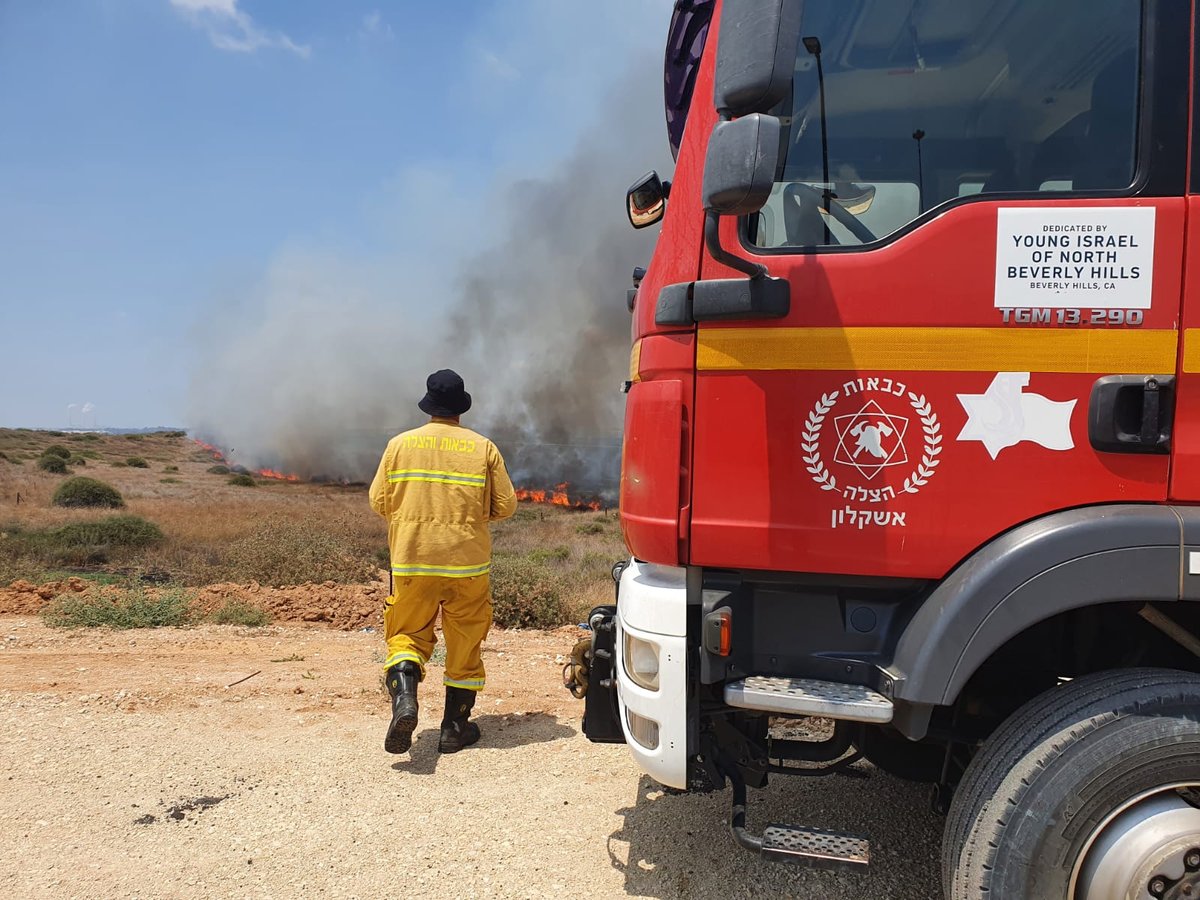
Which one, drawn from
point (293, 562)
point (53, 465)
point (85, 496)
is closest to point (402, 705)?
point (293, 562)

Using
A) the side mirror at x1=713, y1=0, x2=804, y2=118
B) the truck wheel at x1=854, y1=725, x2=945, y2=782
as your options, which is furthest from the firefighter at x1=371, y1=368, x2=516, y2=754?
the side mirror at x1=713, y1=0, x2=804, y2=118

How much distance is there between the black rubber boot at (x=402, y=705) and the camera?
383 cm

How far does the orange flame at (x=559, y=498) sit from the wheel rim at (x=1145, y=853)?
28.7 m

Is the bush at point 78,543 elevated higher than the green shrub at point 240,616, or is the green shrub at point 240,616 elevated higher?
the green shrub at point 240,616

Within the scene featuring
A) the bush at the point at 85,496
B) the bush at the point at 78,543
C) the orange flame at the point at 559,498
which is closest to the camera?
the bush at the point at 78,543

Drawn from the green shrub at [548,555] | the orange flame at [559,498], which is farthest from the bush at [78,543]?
the orange flame at [559,498]

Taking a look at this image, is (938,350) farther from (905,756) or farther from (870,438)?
(905,756)

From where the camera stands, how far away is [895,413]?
2176 millimetres

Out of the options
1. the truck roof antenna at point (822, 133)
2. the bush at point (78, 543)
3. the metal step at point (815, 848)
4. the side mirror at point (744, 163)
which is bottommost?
the bush at point (78, 543)

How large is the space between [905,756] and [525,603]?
5.16 meters

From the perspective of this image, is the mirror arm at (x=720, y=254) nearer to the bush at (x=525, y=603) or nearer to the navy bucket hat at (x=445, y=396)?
the navy bucket hat at (x=445, y=396)

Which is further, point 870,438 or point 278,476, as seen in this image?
point 278,476

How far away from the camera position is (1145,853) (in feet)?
6.45

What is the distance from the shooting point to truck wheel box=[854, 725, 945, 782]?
2.83 metres
